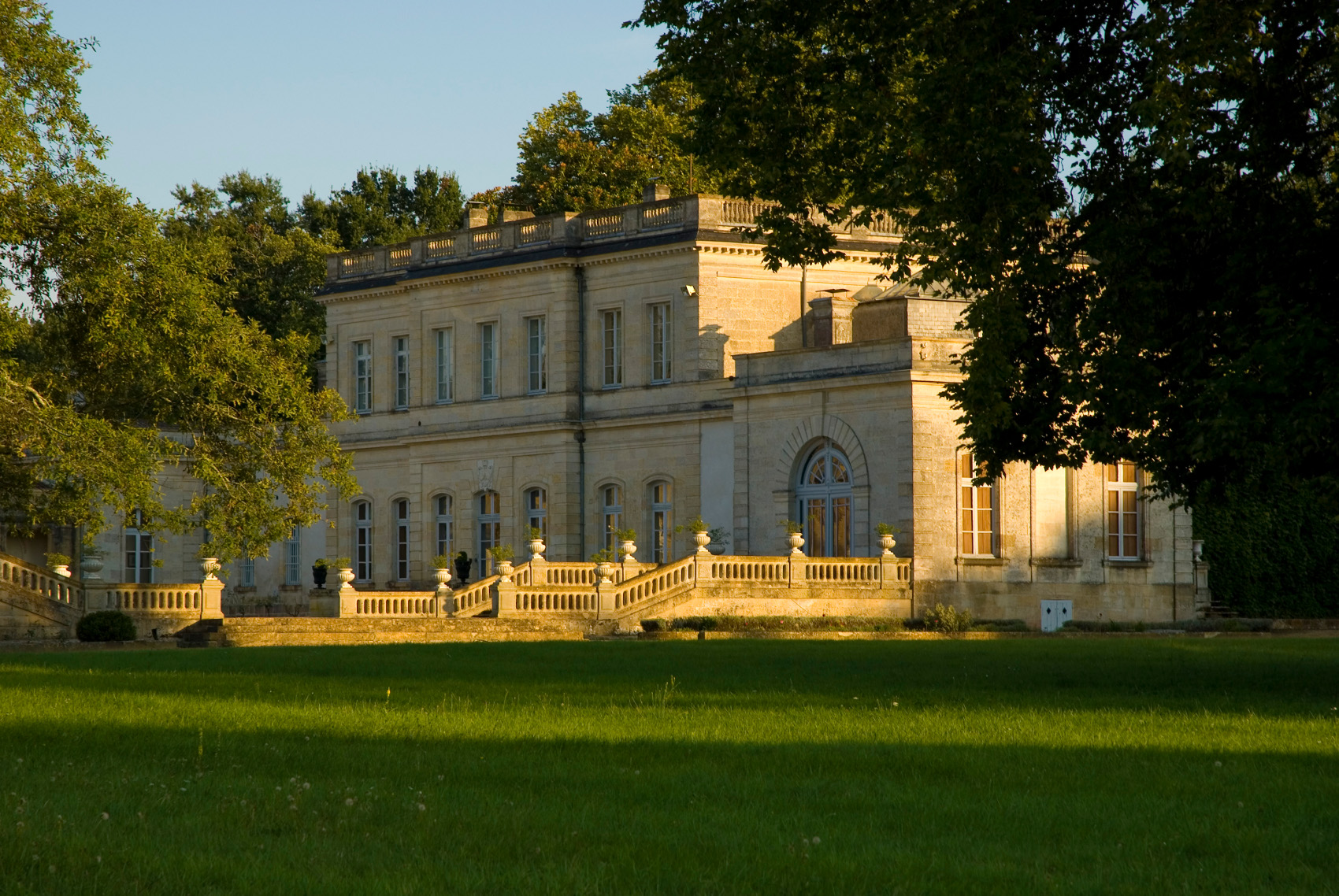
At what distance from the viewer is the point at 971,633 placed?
124ft

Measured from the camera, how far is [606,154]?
59.6 meters

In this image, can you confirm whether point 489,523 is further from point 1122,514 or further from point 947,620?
point 1122,514

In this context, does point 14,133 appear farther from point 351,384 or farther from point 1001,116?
point 351,384

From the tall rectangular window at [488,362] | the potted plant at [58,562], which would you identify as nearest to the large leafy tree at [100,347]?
the potted plant at [58,562]

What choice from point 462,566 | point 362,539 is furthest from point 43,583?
point 362,539

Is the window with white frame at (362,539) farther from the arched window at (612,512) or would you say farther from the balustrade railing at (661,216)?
the balustrade railing at (661,216)

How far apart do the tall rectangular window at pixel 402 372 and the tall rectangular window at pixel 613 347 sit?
7234mm

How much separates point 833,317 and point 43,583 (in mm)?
18948

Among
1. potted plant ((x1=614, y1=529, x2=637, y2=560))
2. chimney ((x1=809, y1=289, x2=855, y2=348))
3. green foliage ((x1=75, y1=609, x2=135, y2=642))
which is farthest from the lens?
chimney ((x1=809, y1=289, x2=855, y2=348))

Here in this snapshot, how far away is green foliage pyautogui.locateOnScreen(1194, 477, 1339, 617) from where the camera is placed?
4500 centimetres

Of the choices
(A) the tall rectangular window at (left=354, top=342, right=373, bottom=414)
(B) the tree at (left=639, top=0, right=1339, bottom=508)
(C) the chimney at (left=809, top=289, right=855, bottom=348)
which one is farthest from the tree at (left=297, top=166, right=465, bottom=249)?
(B) the tree at (left=639, top=0, right=1339, bottom=508)

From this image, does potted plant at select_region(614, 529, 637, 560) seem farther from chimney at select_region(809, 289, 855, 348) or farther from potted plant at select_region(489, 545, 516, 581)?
chimney at select_region(809, 289, 855, 348)

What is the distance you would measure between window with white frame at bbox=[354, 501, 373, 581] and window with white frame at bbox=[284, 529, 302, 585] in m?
2.67

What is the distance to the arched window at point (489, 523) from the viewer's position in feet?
164
